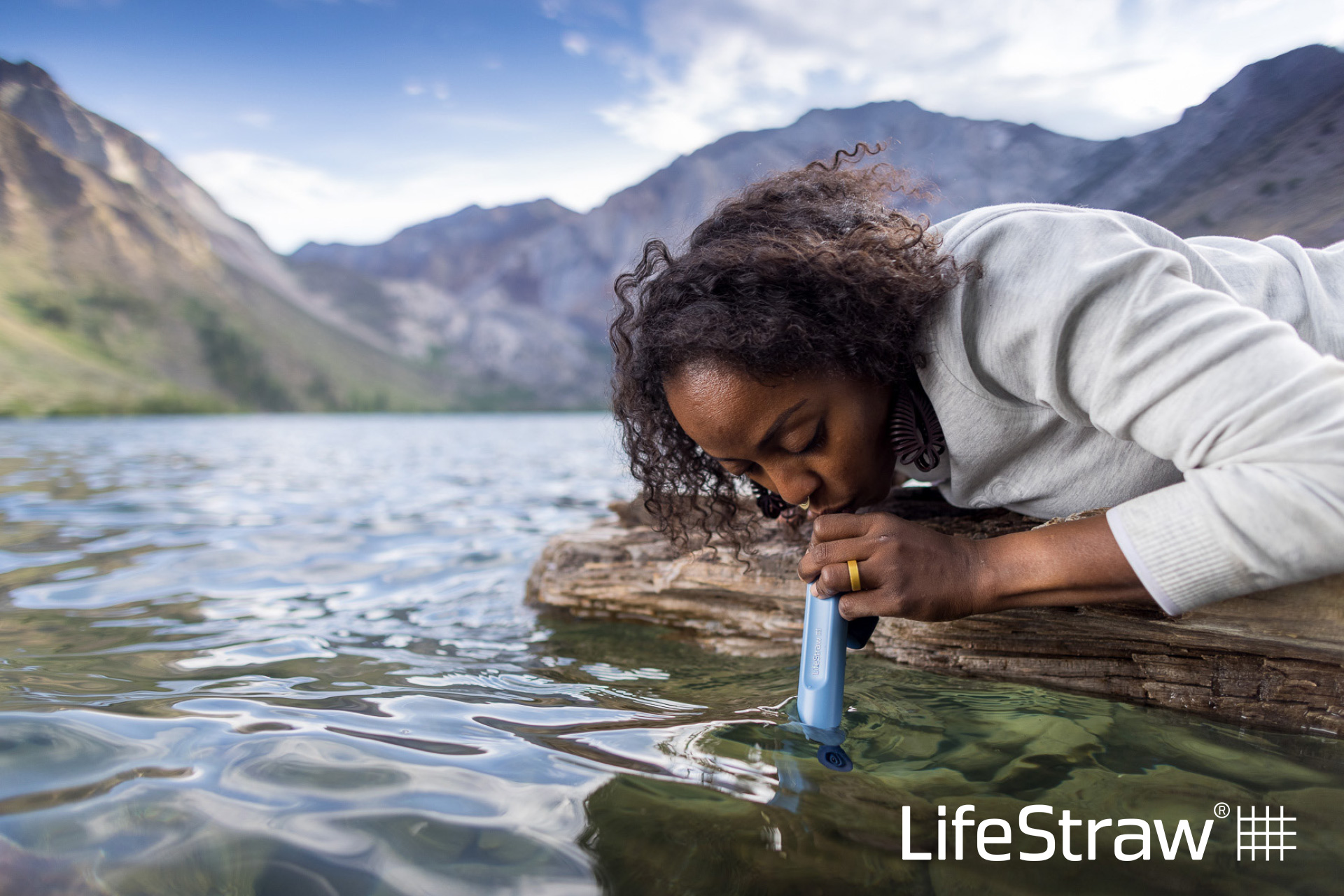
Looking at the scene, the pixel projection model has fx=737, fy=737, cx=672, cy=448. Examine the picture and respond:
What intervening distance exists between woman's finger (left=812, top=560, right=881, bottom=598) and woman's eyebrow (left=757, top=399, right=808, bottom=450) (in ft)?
1.31

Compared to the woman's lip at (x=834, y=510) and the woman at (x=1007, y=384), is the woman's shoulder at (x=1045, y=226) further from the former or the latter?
the woman's lip at (x=834, y=510)

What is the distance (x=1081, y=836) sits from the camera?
5.11ft

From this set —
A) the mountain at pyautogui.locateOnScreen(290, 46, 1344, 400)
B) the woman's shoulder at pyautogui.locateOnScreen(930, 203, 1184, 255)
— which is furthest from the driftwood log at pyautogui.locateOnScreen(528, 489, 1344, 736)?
the mountain at pyautogui.locateOnScreen(290, 46, 1344, 400)

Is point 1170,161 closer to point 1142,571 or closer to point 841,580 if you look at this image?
point 1142,571

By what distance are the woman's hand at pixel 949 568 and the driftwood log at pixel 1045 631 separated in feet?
2.00

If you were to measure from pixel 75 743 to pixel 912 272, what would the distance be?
8.48 ft

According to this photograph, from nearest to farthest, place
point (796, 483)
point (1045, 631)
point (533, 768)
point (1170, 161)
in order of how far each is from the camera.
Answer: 1. point (533, 768)
2. point (796, 483)
3. point (1045, 631)
4. point (1170, 161)

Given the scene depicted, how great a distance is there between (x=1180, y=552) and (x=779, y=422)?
3.25ft

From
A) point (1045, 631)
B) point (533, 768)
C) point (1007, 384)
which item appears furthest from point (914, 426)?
point (533, 768)

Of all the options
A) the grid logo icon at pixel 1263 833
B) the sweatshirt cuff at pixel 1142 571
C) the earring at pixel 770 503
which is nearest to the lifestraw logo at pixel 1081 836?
the grid logo icon at pixel 1263 833

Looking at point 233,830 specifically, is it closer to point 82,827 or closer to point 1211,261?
point 82,827

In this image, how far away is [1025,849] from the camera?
1513 millimetres

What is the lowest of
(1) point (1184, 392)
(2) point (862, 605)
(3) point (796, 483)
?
(2) point (862, 605)

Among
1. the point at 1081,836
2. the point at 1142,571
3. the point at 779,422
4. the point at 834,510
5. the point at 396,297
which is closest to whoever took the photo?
the point at 1081,836
